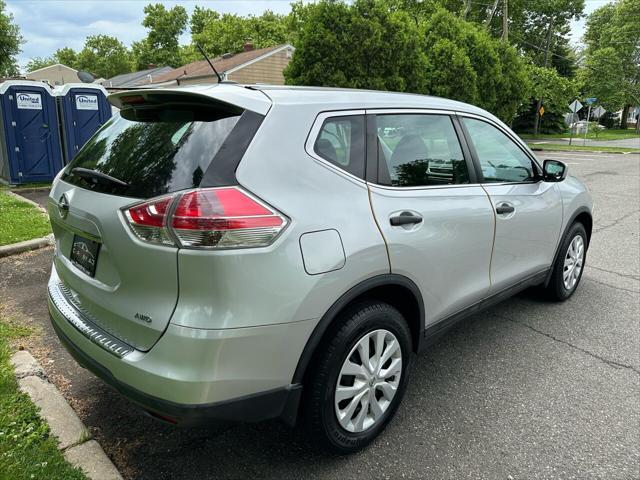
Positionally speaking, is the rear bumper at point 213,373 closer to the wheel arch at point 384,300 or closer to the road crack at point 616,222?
the wheel arch at point 384,300

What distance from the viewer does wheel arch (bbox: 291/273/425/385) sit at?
2074mm

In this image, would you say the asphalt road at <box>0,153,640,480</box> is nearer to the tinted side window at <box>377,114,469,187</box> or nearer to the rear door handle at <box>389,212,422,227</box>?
the rear door handle at <box>389,212,422,227</box>

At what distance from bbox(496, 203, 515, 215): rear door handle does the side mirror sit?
72 cm

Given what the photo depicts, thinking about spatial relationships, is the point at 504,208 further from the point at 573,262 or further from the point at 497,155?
the point at 573,262

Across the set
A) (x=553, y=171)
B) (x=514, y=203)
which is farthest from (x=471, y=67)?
(x=514, y=203)

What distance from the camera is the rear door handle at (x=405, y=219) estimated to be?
2.38 metres

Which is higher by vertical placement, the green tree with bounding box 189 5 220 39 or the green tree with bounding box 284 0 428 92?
the green tree with bounding box 189 5 220 39

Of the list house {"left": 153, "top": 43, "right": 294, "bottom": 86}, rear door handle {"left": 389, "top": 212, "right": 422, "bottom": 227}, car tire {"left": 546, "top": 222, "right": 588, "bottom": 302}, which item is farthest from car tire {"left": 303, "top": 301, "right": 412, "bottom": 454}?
house {"left": 153, "top": 43, "right": 294, "bottom": 86}

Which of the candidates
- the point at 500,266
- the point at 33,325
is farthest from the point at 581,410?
the point at 33,325

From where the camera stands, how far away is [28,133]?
998 centimetres

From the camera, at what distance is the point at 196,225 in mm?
1817

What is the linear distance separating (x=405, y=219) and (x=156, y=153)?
48.3 inches

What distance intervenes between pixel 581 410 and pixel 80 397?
2.99 m

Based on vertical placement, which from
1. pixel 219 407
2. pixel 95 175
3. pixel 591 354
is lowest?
pixel 591 354
